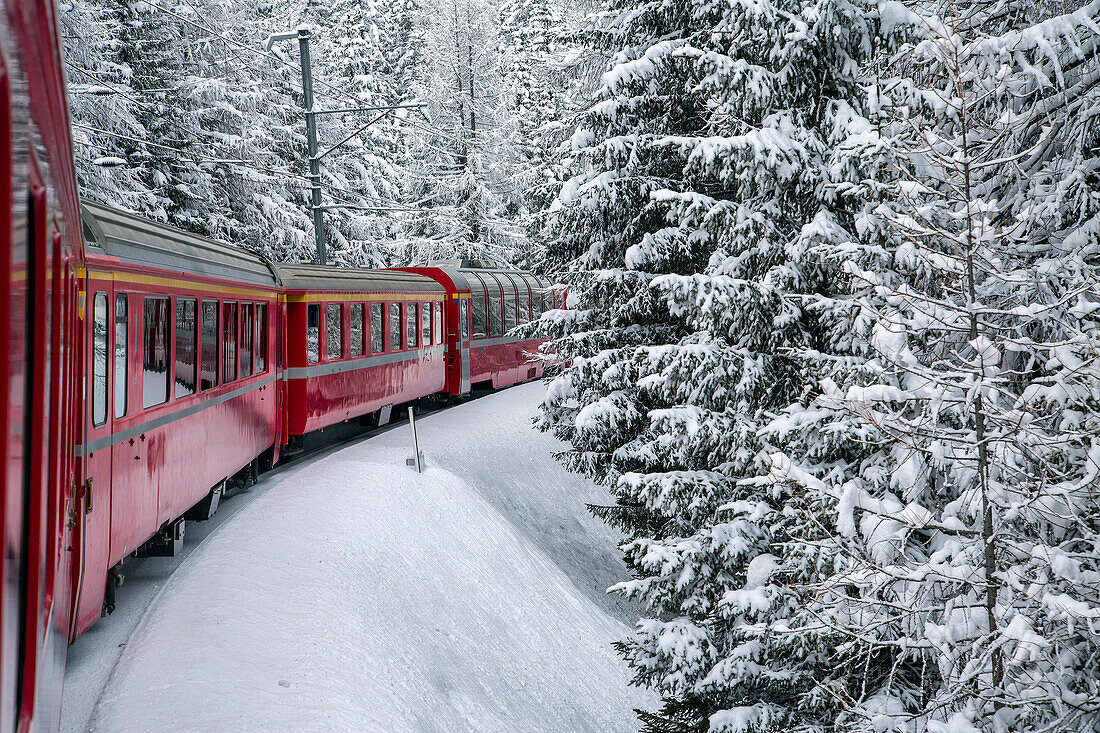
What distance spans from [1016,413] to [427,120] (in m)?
36.0

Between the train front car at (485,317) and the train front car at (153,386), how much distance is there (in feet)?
29.3

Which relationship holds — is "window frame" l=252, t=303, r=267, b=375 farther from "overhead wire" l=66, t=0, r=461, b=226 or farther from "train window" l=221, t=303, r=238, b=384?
"overhead wire" l=66, t=0, r=461, b=226

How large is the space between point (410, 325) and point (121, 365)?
11788 mm

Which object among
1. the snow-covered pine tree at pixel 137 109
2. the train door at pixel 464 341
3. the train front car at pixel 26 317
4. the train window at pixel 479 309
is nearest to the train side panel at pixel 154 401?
the train front car at pixel 26 317

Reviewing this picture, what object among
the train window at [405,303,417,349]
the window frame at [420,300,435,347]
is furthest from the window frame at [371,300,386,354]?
the window frame at [420,300,435,347]

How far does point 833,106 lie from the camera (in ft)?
33.2

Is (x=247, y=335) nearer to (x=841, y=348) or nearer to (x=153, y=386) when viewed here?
(x=153, y=386)

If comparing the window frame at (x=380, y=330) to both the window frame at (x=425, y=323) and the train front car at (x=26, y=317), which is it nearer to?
the window frame at (x=425, y=323)

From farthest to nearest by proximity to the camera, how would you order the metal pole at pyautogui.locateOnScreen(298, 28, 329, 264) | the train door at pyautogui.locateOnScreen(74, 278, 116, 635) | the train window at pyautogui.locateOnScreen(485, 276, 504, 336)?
the train window at pyautogui.locateOnScreen(485, 276, 504, 336) < the metal pole at pyautogui.locateOnScreen(298, 28, 329, 264) < the train door at pyautogui.locateOnScreen(74, 278, 116, 635)

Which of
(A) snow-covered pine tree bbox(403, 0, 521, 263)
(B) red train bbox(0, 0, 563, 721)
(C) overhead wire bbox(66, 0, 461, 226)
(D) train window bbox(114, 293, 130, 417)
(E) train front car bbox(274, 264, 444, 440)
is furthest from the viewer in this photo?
(A) snow-covered pine tree bbox(403, 0, 521, 263)

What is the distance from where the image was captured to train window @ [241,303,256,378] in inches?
422

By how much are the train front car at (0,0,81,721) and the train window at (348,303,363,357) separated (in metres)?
12.2

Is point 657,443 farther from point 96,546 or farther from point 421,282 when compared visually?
point 421,282

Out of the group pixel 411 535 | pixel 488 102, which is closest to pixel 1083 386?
pixel 411 535
